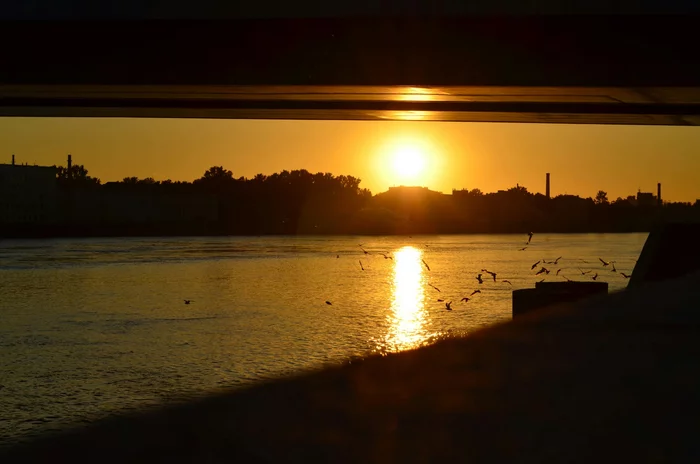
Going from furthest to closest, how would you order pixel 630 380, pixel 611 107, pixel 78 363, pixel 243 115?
pixel 243 115
pixel 611 107
pixel 78 363
pixel 630 380

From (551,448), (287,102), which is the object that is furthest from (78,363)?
(287,102)

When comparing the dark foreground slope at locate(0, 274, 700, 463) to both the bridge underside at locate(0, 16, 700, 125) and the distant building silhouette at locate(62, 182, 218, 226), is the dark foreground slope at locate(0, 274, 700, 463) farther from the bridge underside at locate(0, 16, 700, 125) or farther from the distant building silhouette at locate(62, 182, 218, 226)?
the distant building silhouette at locate(62, 182, 218, 226)

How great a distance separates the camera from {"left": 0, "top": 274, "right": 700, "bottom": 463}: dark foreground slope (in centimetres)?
679

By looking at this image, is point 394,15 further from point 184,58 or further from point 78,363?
point 78,363

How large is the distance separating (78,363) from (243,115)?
1083 centimetres

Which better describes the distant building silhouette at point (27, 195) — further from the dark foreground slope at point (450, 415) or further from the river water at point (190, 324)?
the dark foreground slope at point (450, 415)

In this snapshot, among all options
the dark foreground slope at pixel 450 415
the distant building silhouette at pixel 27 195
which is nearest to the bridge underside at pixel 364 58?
the dark foreground slope at pixel 450 415

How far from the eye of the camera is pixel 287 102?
65.8ft

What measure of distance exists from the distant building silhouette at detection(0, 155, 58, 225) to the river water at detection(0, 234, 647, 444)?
61988mm

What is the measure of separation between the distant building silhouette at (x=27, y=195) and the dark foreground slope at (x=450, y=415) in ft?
283

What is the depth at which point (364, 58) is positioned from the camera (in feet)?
50.7

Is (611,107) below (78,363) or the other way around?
the other way around

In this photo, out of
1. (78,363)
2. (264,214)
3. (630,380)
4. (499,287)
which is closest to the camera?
(630,380)

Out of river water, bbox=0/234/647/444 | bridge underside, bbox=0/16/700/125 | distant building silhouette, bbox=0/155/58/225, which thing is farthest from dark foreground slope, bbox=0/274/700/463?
distant building silhouette, bbox=0/155/58/225
